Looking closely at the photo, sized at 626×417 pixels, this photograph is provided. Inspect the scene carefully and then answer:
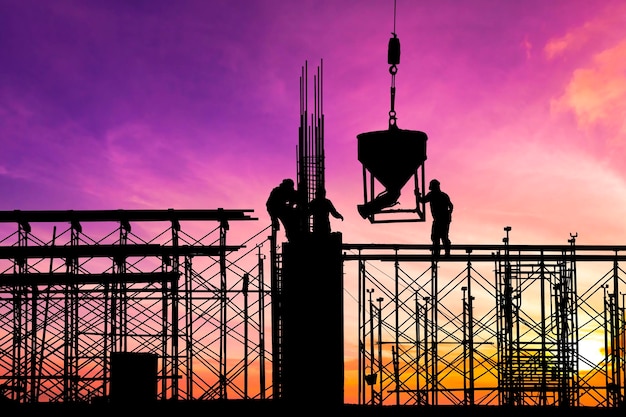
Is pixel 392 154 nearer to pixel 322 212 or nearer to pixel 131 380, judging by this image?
pixel 322 212

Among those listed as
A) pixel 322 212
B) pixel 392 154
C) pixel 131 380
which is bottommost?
pixel 131 380

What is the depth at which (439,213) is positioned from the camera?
20.7 m

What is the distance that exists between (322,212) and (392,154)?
3053 millimetres

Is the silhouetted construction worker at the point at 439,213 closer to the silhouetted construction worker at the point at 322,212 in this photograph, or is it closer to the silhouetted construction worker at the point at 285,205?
the silhouetted construction worker at the point at 322,212

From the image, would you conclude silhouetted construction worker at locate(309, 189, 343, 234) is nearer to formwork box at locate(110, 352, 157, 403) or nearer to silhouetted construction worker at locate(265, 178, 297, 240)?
silhouetted construction worker at locate(265, 178, 297, 240)

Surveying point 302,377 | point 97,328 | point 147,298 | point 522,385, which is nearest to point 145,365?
point 147,298

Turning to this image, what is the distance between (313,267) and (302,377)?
2.31 metres

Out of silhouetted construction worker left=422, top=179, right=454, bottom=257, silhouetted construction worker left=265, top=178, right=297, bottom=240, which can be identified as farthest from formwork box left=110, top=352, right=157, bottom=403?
silhouetted construction worker left=422, top=179, right=454, bottom=257

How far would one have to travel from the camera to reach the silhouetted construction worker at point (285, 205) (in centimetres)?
2112

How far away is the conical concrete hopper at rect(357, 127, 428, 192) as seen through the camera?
17.1m

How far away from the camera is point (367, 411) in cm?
2091

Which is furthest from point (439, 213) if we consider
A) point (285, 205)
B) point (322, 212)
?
point (285, 205)

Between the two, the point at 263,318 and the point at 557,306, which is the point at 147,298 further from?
the point at 557,306

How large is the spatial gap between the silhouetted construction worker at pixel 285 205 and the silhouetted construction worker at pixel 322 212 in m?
1.15
